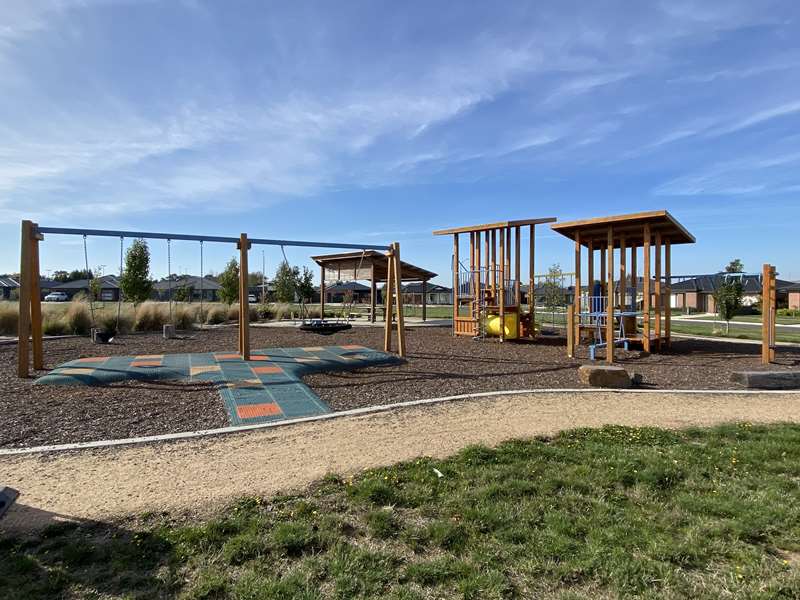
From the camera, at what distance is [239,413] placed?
5.95 meters

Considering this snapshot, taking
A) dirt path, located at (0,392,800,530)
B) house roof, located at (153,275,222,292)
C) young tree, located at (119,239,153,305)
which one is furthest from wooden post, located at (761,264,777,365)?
young tree, located at (119,239,153,305)

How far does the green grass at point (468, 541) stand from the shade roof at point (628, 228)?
775 centimetres

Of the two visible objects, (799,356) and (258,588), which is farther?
(799,356)

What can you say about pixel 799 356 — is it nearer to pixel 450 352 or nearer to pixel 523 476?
pixel 450 352

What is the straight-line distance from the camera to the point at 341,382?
8078 millimetres

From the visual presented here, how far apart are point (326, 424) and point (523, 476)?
2484mm

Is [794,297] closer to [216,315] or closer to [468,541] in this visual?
[216,315]

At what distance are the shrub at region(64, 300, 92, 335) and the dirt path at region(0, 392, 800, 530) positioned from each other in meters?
15.2

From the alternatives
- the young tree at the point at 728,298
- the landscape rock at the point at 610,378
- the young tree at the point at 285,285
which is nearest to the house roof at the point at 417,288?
the young tree at the point at 285,285

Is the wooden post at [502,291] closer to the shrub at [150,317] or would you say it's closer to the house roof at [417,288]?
the shrub at [150,317]

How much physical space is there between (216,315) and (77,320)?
693cm

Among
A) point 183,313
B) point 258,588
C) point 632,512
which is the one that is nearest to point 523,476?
point 632,512

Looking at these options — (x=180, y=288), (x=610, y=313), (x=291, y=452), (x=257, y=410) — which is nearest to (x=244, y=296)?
(x=257, y=410)

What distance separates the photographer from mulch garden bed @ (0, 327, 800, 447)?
5500mm
